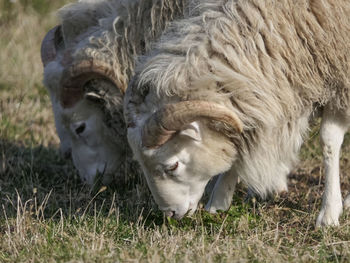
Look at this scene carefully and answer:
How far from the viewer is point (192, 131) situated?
355 cm

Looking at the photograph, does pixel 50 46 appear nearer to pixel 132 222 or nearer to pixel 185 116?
pixel 132 222

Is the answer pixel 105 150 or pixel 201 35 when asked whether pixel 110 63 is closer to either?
pixel 105 150

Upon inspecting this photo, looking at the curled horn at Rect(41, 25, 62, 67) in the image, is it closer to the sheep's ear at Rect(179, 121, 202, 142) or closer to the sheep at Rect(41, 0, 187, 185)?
the sheep at Rect(41, 0, 187, 185)

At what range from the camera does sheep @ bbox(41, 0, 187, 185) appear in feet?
14.9

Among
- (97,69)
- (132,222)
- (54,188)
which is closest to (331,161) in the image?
(132,222)

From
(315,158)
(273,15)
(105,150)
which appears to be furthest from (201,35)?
(315,158)

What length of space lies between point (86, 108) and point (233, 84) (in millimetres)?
1726

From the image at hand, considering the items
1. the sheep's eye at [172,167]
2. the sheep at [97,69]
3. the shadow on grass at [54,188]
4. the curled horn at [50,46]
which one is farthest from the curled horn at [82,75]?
the sheep's eye at [172,167]

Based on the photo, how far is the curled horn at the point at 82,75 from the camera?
4551 millimetres

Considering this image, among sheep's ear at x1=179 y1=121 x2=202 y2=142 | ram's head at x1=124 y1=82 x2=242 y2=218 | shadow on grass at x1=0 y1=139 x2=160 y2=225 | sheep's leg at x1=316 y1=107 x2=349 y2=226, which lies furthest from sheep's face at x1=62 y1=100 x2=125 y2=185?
sheep's leg at x1=316 y1=107 x2=349 y2=226

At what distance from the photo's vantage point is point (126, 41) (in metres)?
4.57

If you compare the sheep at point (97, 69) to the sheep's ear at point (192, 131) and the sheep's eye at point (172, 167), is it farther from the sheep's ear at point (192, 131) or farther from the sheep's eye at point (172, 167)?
the sheep's eye at point (172, 167)

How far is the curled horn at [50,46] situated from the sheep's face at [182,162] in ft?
5.07

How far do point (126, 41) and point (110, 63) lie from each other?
20 centimetres
